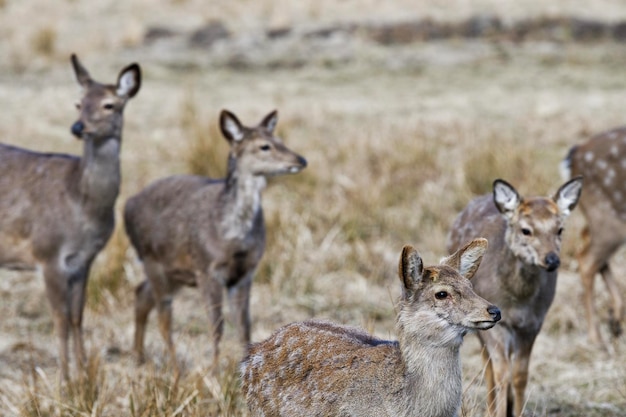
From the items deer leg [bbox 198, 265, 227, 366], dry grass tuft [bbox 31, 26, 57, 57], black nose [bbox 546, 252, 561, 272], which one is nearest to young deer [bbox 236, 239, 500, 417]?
black nose [bbox 546, 252, 561, 272]

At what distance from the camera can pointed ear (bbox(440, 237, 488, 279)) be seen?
509 cm

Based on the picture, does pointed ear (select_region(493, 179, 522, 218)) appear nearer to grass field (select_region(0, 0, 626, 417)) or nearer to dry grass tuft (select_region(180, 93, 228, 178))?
grass field (select_region(0, 0, 626, 417))

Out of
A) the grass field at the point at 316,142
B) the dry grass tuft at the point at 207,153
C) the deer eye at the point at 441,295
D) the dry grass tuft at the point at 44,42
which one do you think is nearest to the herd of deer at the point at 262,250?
the deer eye at the point at 441,295

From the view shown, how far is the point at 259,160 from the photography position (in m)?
8.56

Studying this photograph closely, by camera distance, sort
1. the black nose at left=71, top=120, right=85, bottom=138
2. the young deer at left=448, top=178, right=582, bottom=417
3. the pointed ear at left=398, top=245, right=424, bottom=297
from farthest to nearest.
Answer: the black nose at left=71, top=120, right=85, bottom=138, the young deer at left=448, top=178, right=582, bottom=417, the pointed ear at left=398, top=245, right=424, bottom=297

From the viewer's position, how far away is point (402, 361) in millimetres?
4934

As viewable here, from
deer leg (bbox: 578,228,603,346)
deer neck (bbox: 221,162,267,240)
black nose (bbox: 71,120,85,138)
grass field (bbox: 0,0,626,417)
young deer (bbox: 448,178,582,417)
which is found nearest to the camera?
young deer (bbox: 448,178,582,417)

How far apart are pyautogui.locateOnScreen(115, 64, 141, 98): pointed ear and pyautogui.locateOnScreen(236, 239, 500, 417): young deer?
12.8 feet

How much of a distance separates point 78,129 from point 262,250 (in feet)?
5.63

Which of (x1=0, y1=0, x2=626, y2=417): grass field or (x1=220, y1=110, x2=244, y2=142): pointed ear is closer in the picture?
(x1=0, y1=0, x2=626, y2=417): grass field

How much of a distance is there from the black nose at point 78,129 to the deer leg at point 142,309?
1.41 metres

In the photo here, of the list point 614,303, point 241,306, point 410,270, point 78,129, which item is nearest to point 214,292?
point 241,306

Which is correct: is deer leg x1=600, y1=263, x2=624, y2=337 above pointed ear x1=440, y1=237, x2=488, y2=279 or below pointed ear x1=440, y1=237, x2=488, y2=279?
below

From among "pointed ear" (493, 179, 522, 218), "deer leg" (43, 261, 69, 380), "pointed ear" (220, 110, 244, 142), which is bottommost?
"deer leg" (43, 261, 69, 380)
